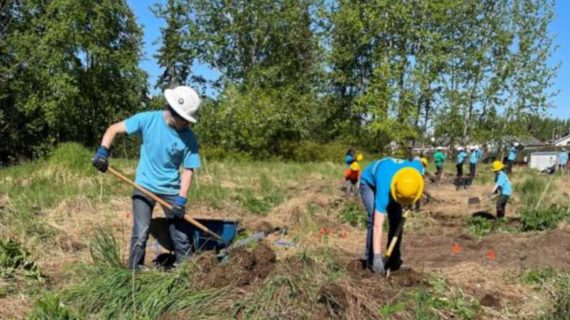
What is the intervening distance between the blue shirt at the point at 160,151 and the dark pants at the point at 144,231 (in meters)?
0.11

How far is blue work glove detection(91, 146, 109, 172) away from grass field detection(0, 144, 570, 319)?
543 millimetres

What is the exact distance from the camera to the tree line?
25.6m

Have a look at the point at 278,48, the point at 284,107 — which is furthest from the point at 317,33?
the point at 284,107

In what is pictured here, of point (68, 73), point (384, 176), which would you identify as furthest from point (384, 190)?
point (68, 73)

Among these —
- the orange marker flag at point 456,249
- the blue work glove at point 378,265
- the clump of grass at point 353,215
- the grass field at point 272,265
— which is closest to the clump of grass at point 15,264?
the grass field at point 272,265

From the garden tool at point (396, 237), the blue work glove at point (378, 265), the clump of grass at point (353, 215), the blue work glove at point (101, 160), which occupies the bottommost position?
the clump of grass at point (353, 215)

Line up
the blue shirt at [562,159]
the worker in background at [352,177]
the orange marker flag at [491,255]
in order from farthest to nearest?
1. the blue shirt at [562,159]
2. the worker in background at [352,177]
3. the orange marker flag at [491,255]

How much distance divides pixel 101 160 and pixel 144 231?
65 cm

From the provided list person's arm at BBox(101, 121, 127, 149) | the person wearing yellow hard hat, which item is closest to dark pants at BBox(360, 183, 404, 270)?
the person wearing yellow hard hat

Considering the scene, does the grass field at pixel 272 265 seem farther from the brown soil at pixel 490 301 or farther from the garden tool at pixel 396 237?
the garden tool at pixel 396 237

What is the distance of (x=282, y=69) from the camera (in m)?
34.3

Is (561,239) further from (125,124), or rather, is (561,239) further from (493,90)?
(493,90)

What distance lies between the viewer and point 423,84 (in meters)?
30.7

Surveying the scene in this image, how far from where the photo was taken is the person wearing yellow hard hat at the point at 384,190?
14.6ft
